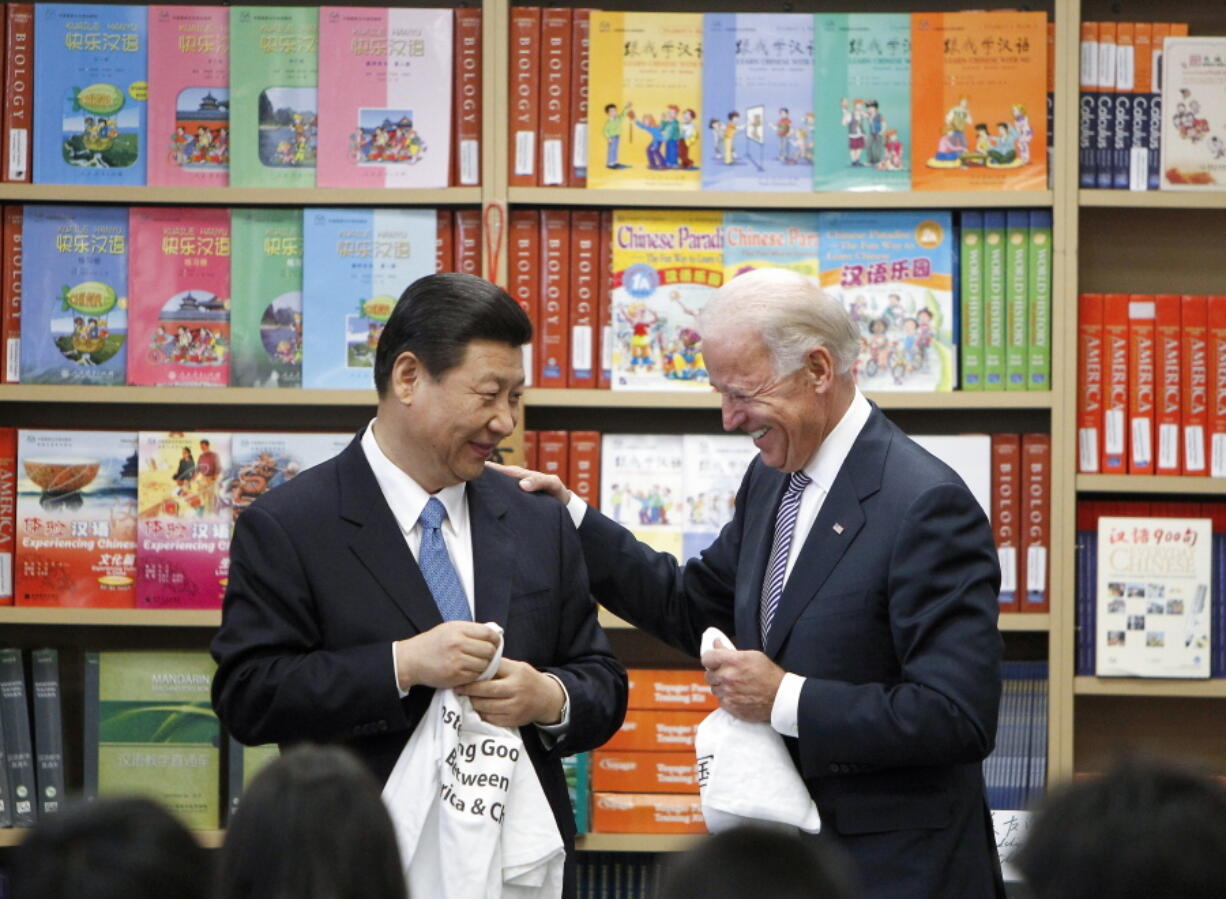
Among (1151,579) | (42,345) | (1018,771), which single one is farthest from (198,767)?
(1151,579)

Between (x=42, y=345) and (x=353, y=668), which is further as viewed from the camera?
(x=42, y=345)

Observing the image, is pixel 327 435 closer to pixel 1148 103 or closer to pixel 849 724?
pixel 849 724

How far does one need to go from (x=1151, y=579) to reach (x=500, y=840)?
1854 millimetres

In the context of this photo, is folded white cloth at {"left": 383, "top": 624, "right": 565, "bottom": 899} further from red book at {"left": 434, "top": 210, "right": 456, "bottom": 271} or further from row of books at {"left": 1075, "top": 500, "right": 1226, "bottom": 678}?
row of books at {"left": 1075, "top": 500, "right": 1226, "bottom": 678}

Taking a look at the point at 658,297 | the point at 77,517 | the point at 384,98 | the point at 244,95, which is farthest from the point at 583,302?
the point at 77,517

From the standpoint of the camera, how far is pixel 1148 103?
3197 millimetres

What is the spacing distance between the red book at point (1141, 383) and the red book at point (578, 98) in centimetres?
125

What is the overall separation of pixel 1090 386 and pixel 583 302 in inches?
44.8

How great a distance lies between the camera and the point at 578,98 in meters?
3.23

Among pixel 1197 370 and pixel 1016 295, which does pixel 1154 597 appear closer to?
pixel 1197 370

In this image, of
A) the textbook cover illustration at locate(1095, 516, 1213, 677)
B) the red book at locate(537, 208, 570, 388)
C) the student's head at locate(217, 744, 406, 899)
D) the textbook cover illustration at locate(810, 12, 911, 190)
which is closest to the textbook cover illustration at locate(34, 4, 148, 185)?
the red book at locate(537, 208, 570, 388)

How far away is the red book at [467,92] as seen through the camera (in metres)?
3.23

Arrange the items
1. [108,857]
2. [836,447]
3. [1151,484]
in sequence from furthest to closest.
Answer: [1151,484] → [836,447] → [108,857]

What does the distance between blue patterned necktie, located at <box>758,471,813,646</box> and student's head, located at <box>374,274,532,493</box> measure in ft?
1.46
